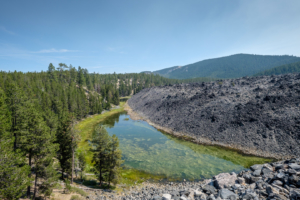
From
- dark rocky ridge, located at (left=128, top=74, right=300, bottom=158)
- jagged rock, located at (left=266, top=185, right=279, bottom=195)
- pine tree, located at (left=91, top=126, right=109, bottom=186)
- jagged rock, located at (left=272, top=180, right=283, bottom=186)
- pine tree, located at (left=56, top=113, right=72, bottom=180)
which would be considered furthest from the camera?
dark rocky ridge, located at (left=128, top=74, right=300, bottom=158)

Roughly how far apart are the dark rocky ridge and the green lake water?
478 cm

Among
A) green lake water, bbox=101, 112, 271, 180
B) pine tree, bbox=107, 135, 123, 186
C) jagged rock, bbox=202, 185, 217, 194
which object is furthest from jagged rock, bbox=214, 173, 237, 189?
pine tree, bbox=107, 135, 123, 186

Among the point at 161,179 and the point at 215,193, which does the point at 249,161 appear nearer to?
the point at 161,179

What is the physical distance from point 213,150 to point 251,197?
30433mm

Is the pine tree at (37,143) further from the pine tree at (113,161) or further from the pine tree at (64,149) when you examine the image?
the pine tree at (113,161)

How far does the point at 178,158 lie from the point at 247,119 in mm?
26952

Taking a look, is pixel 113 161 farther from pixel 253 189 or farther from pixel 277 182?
pixel 277 182

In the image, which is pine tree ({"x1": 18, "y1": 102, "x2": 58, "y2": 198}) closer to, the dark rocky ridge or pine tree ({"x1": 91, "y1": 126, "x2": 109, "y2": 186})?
pine tree ({"x1": 91, "y1": 126, "x2": 109, "y2": 186})

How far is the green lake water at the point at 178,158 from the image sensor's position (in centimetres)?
3009

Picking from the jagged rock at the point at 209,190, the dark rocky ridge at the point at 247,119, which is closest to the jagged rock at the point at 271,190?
the jagged rock at the point at 209,190

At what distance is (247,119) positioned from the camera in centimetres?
4344

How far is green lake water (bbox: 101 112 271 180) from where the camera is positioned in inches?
1185

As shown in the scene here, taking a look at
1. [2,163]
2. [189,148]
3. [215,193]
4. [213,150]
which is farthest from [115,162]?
[213,150]

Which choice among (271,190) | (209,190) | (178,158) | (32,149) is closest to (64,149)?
(32,149)
